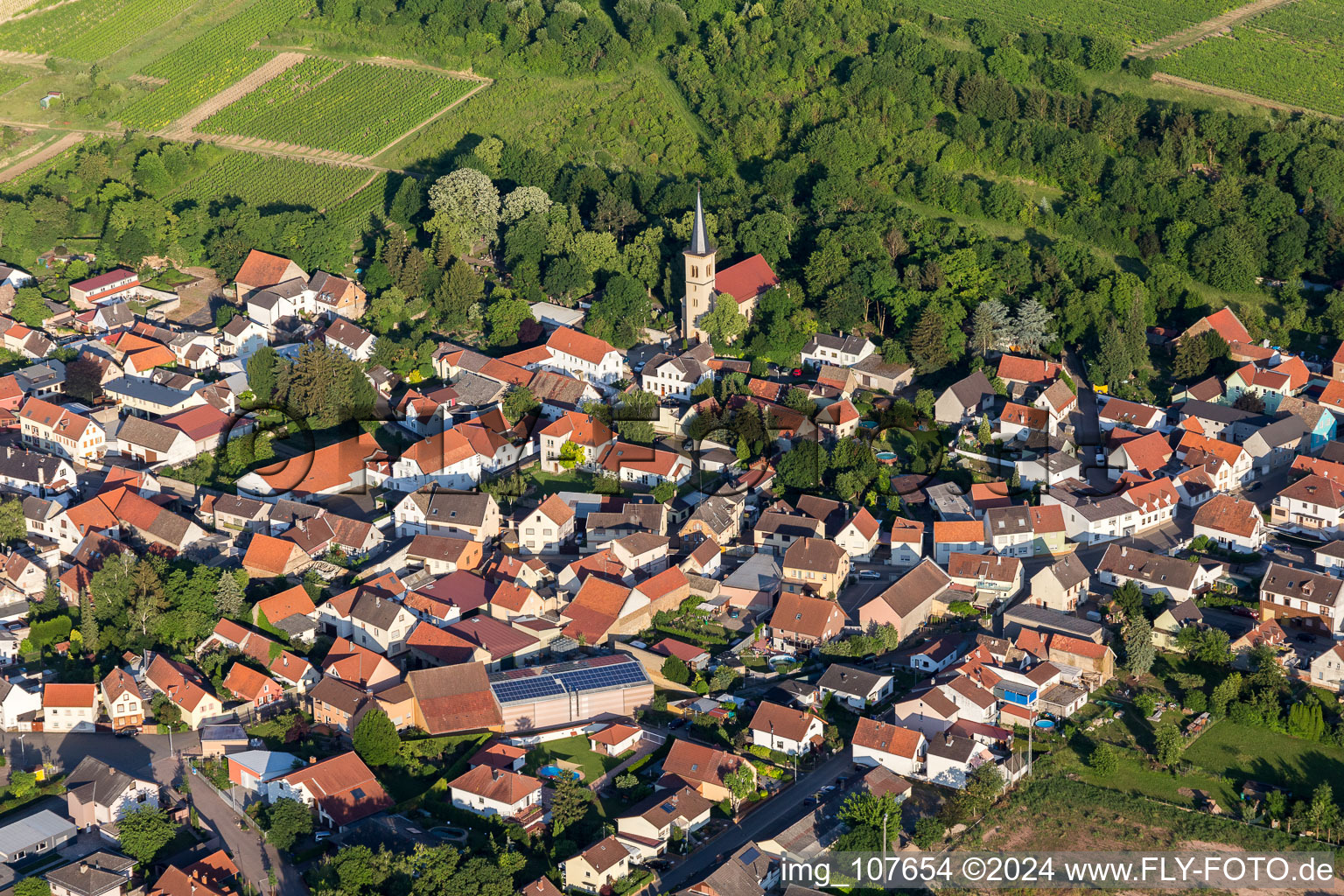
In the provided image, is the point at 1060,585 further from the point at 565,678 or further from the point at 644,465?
the point at 565,678

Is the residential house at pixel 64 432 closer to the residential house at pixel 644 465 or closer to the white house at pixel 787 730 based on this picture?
the residential house at pixel 644 465

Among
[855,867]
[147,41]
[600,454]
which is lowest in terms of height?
[855,867]

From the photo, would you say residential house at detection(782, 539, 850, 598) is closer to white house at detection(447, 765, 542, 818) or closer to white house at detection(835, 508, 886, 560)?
white house at detection(835, 508, 886, 560)

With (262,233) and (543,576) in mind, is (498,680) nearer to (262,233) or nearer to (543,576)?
(543,576)

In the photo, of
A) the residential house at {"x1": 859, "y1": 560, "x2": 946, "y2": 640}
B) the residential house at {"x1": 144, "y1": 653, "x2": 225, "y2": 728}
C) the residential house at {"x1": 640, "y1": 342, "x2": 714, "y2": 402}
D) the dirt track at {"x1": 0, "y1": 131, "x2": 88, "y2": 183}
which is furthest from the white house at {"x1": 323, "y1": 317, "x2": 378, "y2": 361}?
the residential house at {"x1": 859, "y1": 560, "x2": 946, "y2": 640}

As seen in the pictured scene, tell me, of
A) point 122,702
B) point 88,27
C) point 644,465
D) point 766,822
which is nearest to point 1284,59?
point 644,465

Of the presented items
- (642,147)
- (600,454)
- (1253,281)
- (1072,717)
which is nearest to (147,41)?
(642,147)
